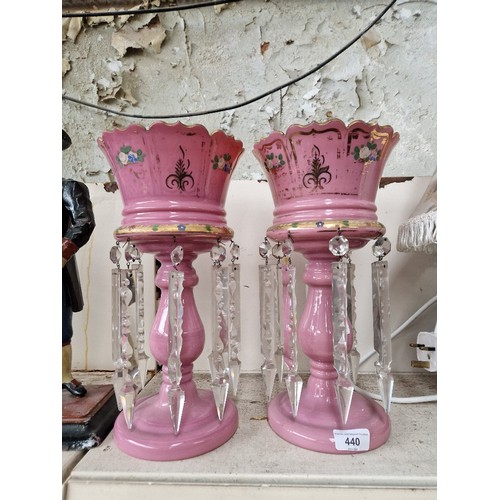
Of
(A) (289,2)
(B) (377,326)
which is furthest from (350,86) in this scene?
(B) (377,326)

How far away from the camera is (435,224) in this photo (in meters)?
0.53

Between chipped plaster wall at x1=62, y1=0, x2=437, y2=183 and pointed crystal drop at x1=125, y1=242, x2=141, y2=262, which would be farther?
chipped plaster wall at x1=62, y1=0, x2=437, y2=183

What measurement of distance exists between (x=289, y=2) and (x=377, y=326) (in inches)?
35.1

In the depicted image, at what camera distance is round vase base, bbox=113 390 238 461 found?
441 millimetres

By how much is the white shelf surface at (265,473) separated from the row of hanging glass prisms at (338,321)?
6 cm

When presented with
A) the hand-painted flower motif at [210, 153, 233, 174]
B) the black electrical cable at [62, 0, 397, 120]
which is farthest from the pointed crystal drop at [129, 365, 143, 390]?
the black electrical cable at [62, 0, 397, 120]

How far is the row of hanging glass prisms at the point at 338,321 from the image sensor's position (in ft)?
1.41

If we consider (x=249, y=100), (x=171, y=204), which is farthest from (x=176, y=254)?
(x=249, y=100)

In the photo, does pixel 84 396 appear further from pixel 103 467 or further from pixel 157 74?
pixel 157 74

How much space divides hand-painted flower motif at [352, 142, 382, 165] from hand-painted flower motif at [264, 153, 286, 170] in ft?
0.33

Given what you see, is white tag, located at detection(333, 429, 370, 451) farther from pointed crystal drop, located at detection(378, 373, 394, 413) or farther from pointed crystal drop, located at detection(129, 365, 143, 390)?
pointed crystal drop, located at detection(129, 365, 143, 390)

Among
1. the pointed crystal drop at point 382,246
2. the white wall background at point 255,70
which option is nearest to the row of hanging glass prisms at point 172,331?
the pointed crystal drop at point 382,246

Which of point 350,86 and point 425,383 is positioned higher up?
point 350,86

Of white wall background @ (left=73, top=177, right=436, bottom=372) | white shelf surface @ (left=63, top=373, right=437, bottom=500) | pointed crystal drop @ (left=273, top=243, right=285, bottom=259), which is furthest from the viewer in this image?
white wall background @ (left=73, top=177, right=436, bottom=372)
